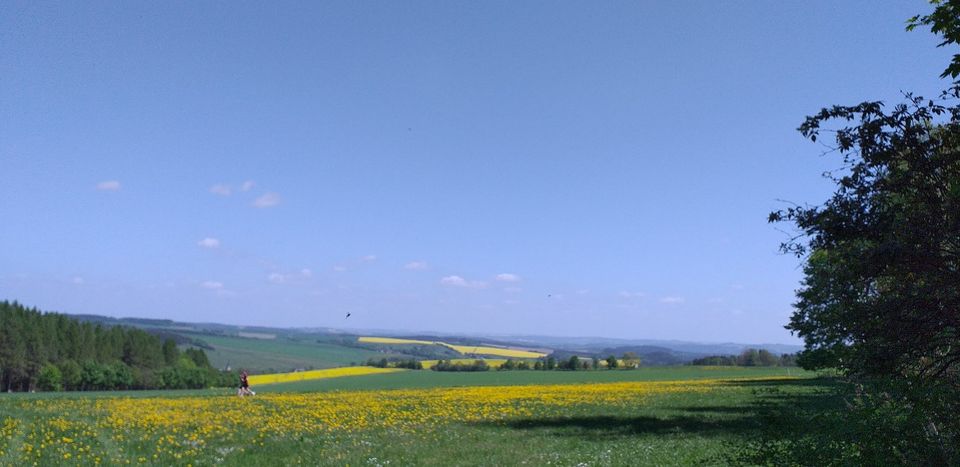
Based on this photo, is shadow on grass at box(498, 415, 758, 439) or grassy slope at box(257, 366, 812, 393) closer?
shadow on grass at box(498, 415, 758, 439)

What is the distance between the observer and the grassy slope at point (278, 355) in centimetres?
12825

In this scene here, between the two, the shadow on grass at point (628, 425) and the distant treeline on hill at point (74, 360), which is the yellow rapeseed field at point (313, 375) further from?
the shadow on grass at point (628, 425)

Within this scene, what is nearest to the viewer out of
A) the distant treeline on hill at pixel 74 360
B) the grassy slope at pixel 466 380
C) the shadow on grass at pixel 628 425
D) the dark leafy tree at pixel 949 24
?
the dark leafy tree at pixel 949 24

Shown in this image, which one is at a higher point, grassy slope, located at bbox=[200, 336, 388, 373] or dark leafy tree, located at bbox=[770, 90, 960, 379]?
dark leafy tree, located at bbox=[770, 90, 960, 379]

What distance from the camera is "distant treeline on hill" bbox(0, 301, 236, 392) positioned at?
81.0 metres

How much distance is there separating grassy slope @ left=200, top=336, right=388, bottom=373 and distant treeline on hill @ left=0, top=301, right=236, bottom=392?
26962 millimetres

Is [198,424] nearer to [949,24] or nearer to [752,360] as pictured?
[949,24]

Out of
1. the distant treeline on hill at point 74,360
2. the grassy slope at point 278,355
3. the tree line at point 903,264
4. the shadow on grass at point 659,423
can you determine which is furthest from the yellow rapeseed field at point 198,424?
the grassy slope at point 278,355

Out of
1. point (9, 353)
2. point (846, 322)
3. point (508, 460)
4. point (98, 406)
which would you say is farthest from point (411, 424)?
point (9, 353)

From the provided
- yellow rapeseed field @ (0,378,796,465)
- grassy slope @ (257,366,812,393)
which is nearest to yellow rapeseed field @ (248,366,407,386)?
grassy slope @ (257,366,812,393)

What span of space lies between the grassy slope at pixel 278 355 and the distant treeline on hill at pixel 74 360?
26962 millimetres

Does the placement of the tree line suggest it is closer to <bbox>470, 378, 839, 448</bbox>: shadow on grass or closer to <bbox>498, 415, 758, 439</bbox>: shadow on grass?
<bbox>470, 378, 839, 448</bbox>: shadow on grass

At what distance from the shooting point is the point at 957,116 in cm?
726

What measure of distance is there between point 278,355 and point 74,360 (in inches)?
2545
